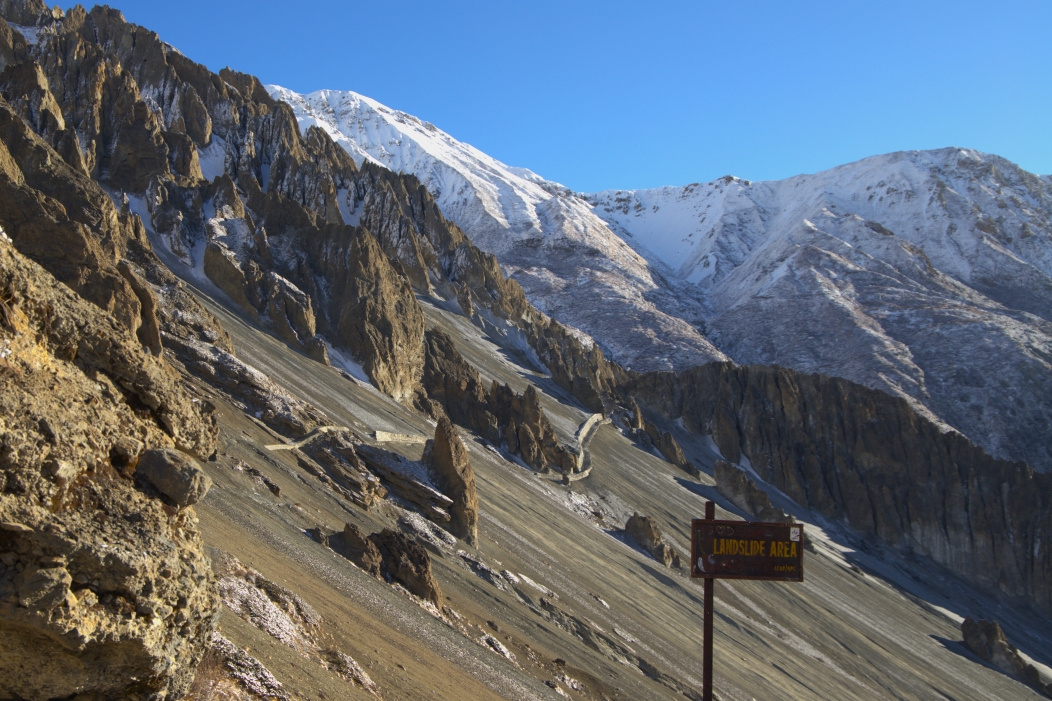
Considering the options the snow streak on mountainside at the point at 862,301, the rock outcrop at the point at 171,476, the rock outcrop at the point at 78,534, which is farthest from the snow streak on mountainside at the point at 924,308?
the rock outcrop at the point at 78,534

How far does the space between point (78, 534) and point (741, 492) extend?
2994 inches

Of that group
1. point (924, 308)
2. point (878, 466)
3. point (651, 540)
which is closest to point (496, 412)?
point (651, 540)

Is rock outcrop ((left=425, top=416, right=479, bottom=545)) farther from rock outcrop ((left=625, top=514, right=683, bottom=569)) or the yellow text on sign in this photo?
rock outcrop ((left=625, top=514, right=683, bottom=569))

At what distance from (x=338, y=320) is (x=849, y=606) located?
140 feet

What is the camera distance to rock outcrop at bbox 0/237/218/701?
732 centimetres

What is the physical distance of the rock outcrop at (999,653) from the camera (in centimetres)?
6091

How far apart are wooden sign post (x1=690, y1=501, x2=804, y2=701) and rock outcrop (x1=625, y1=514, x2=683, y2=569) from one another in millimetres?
36567

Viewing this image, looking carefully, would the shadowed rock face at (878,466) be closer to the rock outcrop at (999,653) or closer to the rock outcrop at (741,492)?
the rock outcrop at (741,492)

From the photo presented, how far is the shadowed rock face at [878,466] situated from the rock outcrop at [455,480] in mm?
66258

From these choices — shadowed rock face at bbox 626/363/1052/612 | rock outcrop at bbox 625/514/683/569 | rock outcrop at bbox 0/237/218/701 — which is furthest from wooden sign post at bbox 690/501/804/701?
shadowed rock face at bbox 626/363/1052/612

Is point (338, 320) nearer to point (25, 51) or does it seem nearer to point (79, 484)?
point (25, 51)

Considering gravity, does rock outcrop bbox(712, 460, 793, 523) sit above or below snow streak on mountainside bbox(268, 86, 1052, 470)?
below

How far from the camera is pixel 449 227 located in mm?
105562

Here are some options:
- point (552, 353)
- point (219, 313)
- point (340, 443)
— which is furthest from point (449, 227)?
point (340, 443)
